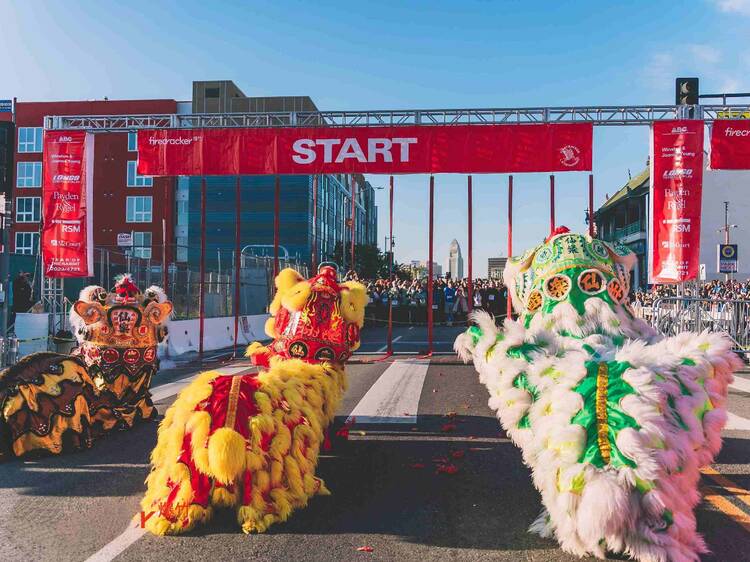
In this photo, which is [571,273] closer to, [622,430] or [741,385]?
[622,430]

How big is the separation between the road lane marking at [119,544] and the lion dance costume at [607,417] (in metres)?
2.25

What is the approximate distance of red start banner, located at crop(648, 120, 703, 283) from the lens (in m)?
11.4

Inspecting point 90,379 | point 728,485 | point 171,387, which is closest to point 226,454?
point 90,379

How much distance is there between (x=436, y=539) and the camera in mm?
3629

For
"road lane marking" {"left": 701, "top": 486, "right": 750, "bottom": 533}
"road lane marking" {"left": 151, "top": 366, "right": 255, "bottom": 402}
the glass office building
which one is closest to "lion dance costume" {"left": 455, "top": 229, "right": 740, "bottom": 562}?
"road lane marking" {"left": 701, "top": 486, "right": 750, "bottom": 533}

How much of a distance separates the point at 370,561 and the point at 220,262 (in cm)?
1752

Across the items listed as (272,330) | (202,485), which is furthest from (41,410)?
(202,485)

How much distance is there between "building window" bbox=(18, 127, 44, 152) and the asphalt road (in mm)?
52910

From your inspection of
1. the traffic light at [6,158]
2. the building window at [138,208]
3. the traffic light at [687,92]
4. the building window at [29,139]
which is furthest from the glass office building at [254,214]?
the traffic light at [687,92]

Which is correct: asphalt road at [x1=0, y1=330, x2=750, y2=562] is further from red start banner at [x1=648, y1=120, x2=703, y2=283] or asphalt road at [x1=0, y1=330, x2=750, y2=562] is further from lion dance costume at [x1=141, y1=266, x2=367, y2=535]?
red start banner at [x1=648, y1=120, x2=703, y2=283]

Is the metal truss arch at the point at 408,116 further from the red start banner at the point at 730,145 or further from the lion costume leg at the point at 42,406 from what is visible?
the lion costume leg at the point at 42,406

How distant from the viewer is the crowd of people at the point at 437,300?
2352 cm

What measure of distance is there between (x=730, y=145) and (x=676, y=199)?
1557 mm

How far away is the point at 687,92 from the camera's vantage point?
464 inches
